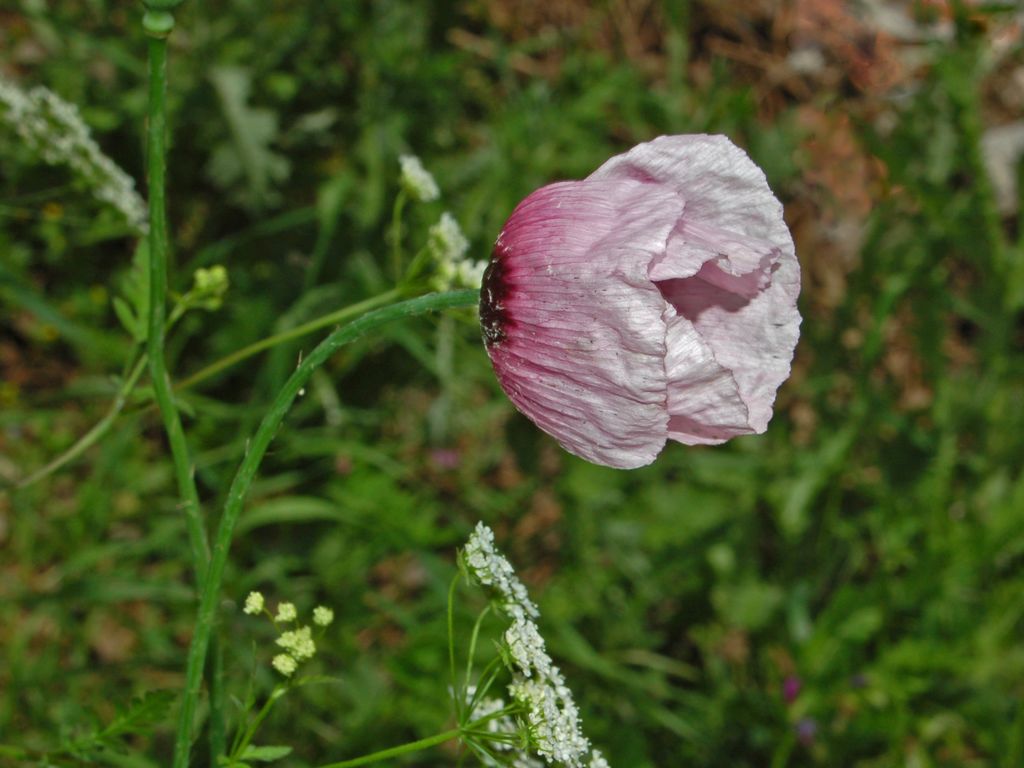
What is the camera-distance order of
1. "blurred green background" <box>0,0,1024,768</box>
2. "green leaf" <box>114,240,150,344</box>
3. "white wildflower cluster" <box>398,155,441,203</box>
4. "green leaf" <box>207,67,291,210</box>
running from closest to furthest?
"green leaf" <box>114,240,150,344</box>
"white wildflower cluster" <box>398,155,441,203</box>
"blurred green background" <box>0,0,1024,768</box>
"green leaf" <box>207,67,291,210</box>

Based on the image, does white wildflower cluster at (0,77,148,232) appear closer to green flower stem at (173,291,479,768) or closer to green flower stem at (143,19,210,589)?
green flower stem at (143,19,210,589)

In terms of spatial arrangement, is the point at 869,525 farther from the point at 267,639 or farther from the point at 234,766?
the point at 234,766

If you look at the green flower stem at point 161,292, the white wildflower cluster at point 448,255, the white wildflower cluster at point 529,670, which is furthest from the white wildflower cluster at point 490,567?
the white wildflower cluster at point 448,255

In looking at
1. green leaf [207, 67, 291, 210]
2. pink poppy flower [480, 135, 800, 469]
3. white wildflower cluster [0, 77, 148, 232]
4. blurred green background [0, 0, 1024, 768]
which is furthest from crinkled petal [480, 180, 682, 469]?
green leaf [207, 67, 291, 210]

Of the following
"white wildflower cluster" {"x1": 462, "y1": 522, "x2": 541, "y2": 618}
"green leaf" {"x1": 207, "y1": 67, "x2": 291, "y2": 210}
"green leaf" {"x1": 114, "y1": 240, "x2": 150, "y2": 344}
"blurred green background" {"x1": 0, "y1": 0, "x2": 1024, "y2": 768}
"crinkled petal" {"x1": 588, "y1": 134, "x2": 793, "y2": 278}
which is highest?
"crinkled petal" {"x1": 588, "y1": 134, "x2": 793, "y2": 278}

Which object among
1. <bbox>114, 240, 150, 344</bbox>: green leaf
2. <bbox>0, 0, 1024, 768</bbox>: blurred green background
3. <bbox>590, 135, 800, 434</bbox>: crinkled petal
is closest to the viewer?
<bbox>590, 135, 800, 434</bbox>: crinkled petal

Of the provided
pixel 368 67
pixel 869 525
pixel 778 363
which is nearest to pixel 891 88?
pixel 869 525

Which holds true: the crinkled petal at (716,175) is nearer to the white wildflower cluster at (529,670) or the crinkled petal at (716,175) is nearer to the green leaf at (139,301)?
the white wildflower cluster at (529,670)
